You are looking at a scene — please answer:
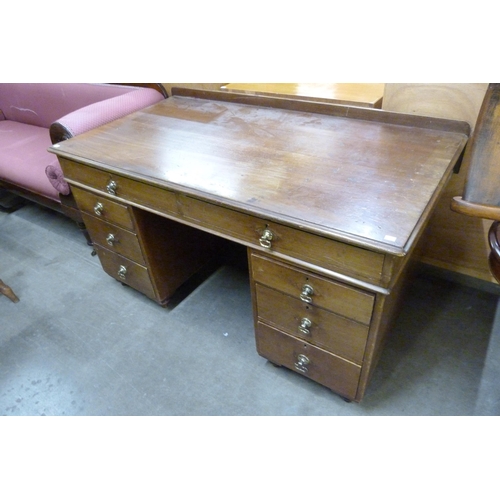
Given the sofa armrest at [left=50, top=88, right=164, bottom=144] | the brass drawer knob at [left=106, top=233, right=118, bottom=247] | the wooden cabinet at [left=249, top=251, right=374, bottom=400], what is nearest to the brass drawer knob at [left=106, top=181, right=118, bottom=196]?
the brass drawer knob at [left=106, top=233, right=118, bottom=247]

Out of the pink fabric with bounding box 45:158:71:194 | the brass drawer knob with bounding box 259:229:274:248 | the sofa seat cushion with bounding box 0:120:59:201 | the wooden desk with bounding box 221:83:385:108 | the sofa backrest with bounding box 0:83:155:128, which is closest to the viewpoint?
the brass drawer knob with bounding box 259:229:274:248

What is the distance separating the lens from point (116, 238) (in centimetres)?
140

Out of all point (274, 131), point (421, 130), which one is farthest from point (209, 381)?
point (421, 130)

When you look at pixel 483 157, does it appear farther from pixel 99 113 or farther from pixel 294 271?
pixel 99 113

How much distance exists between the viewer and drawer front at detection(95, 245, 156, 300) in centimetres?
146

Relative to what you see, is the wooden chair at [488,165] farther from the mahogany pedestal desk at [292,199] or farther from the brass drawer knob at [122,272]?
the brass drawer knob at [122,272]

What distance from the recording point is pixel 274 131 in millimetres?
1191

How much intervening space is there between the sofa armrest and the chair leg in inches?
26.9

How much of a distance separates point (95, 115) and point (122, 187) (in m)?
0.49

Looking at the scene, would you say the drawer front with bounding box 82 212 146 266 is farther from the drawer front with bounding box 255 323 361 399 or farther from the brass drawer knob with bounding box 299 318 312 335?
the brass drawer knob with bounding box 299 318 312 335

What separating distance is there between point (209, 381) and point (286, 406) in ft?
0.91

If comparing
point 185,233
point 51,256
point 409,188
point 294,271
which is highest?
point 409,188

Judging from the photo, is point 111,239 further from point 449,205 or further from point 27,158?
point 449,205

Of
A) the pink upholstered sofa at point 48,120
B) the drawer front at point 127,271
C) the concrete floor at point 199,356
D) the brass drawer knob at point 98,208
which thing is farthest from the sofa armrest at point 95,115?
the concrete floor at point 199,356
